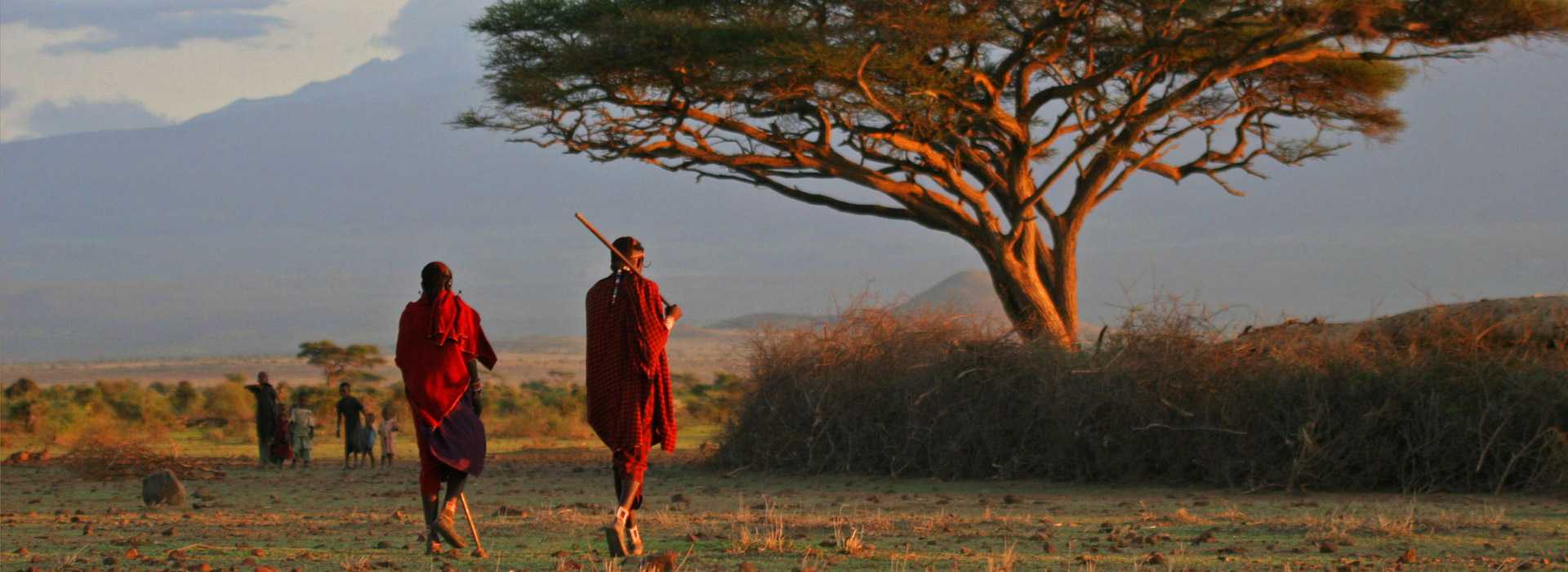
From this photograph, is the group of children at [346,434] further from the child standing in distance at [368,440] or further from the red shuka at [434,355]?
the red shuka at [434,355]

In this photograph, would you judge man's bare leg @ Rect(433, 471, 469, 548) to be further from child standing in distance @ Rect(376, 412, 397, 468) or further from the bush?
child standing in distance @ Rect(376, 412, 397, 468)

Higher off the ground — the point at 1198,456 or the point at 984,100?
the point at 984,100

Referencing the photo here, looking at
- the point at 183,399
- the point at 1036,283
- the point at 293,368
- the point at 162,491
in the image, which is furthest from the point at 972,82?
the point at 293,368

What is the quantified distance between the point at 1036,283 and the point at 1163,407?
25.3 ft

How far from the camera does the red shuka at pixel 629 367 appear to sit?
867 cm

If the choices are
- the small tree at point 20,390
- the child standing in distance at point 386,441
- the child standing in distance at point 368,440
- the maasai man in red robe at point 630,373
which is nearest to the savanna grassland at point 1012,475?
the child standing in distance at point 368,440

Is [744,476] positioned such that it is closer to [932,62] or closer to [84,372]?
[932,62]

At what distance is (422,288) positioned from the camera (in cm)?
904

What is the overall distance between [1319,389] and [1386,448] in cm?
75

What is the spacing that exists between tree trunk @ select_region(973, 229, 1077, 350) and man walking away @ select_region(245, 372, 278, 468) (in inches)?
380

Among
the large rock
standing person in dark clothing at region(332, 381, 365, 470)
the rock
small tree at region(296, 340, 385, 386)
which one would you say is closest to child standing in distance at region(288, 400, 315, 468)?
standing person in dark clothing at region(332, 381, 365, 470)

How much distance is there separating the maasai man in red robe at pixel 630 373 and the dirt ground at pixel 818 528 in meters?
0.55

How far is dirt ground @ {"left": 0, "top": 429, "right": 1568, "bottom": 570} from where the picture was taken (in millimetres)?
8430

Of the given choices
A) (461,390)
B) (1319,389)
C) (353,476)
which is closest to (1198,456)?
(1319,389)
